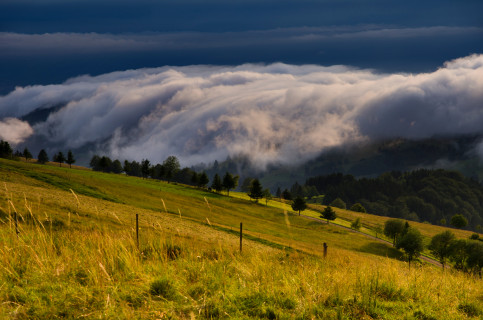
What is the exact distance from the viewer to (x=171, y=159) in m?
179

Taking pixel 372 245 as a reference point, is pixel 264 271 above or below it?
above

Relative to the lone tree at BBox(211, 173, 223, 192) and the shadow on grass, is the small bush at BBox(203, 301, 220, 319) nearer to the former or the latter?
the shadow on grass

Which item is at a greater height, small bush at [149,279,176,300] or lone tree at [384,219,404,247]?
small bush at [149,279,176,300]

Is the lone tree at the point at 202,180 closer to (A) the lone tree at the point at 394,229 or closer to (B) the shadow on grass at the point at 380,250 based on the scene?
(B) the shadow on grass at the point at 380,250

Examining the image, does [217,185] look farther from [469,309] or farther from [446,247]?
[469,309]

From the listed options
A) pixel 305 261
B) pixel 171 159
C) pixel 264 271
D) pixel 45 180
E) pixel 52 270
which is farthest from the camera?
pixel 171 159

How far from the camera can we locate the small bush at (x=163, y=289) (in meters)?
6.58

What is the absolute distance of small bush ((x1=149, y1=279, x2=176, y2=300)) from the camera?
658 cm

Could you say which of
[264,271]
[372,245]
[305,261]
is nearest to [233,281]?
[264,271]

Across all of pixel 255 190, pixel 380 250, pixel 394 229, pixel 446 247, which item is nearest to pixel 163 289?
pixel 380 250

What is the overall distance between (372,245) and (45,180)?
9440 centimetres

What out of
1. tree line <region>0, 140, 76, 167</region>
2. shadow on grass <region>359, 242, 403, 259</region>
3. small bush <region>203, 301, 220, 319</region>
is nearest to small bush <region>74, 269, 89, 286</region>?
small bush <region>203, 301, 220, 319</region>

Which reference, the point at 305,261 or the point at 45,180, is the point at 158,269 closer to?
the point at 305,261

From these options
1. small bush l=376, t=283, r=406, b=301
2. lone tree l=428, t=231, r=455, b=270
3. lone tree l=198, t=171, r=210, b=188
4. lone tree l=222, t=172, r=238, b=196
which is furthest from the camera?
lone tree l=198, t=171, r=210, b=188
